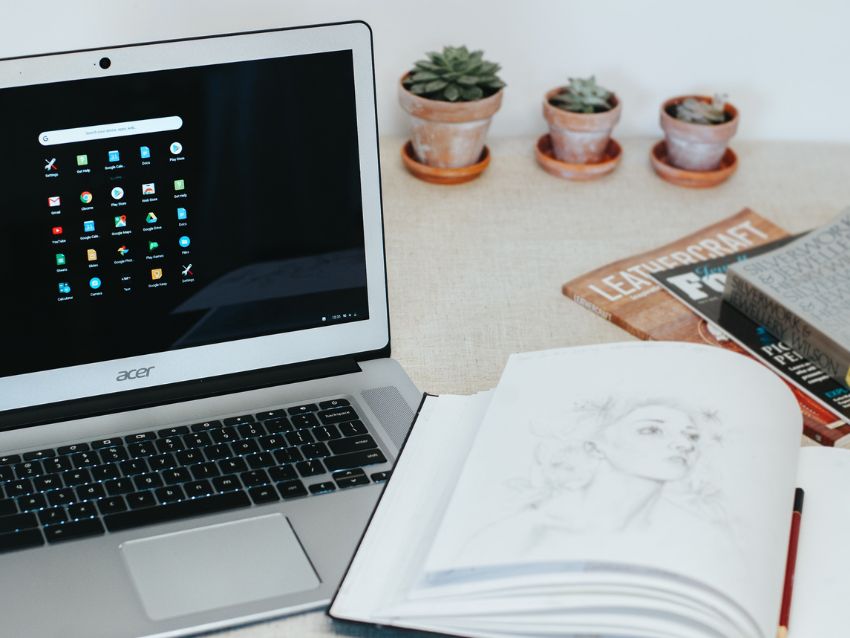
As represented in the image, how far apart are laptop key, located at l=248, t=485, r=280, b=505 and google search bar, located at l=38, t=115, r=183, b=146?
0.29 m

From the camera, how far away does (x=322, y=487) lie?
73cm

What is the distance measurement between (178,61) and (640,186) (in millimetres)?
629

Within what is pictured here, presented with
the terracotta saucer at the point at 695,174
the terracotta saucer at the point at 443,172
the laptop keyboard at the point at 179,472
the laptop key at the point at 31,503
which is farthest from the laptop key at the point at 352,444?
the terracotta saucer at the point at 695,174

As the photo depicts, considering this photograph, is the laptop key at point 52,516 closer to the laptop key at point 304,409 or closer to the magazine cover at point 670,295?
the laptop key at point 304,409

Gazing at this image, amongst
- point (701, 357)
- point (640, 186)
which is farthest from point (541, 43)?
point (701, 357)

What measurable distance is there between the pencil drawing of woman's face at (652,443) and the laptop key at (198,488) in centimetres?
28

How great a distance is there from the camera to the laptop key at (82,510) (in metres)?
0.70

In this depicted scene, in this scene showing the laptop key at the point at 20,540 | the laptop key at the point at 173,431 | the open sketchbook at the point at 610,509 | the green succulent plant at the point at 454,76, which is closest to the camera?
the open sketchbook at the point at 610,509

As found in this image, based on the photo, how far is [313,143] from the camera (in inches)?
32.4

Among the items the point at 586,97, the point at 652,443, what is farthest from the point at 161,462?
the point at 586,97

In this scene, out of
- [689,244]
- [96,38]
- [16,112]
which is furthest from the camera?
[96,38]

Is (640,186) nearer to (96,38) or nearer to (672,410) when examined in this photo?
(672,410)

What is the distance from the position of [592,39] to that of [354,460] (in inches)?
29.3

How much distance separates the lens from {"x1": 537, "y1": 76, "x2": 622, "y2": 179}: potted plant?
119cm
